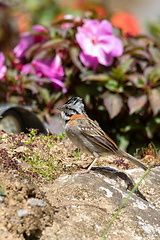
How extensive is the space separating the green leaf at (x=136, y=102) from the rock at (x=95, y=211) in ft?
4.65

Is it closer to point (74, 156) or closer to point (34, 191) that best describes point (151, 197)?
point (74, 156)

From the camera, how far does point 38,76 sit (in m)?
5.28

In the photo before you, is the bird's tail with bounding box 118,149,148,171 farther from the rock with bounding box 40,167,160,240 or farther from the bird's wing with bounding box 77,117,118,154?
the rock with bounding box 40,167,160,240

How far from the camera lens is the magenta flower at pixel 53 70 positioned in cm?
506

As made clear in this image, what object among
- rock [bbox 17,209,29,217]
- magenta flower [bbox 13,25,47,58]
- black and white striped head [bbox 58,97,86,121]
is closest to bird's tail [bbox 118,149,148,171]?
black and white striped head [bbox 58,97,86,121]

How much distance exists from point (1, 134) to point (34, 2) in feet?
18.3

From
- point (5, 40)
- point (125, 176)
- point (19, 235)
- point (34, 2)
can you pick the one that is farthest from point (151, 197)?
point (34, 2)

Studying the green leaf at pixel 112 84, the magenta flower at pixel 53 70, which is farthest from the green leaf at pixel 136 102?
the magenta flower at pixel 53 70

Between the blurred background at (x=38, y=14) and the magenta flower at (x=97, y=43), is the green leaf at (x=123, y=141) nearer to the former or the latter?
the magenta flower at (x=97, y=43)

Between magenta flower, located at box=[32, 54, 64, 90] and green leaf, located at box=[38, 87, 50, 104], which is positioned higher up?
magenta flower, located at box=[32, 54, 64, 90]

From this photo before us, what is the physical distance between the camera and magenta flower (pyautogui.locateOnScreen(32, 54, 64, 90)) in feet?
16.6

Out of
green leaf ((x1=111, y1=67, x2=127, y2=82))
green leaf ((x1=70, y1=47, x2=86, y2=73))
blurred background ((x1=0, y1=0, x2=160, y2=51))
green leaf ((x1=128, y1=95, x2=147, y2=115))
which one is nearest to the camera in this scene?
green leaf ((x1=128, y1=95, x2=147, y2=115))

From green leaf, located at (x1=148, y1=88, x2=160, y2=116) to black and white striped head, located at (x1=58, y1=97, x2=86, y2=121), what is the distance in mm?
1369

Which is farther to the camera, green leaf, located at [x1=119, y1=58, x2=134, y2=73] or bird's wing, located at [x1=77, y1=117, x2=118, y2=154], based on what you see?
green leaf, located at [x1=119, y1=58, x2=134, y2=73]
